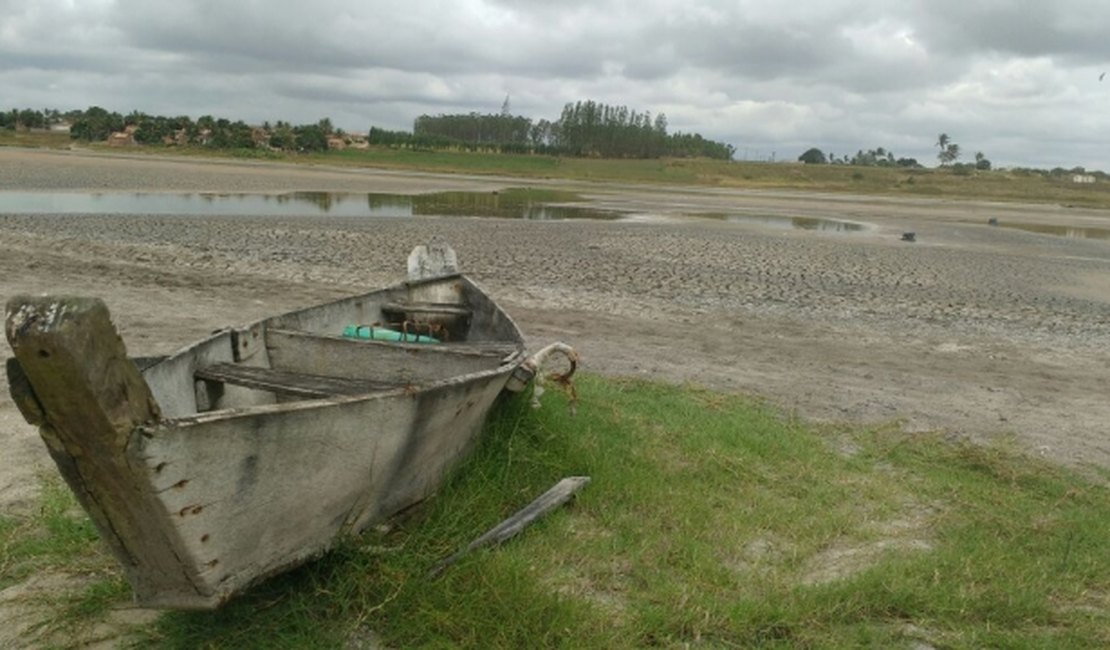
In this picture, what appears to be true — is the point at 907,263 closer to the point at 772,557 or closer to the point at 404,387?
the point at 772,557

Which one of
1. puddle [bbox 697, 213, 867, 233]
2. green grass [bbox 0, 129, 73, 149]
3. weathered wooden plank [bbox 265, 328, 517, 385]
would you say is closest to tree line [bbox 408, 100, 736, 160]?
green grass [bbox 0, 129, 73, 149]

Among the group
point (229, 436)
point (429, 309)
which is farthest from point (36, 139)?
point (229, 436)

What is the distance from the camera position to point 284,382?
447cm

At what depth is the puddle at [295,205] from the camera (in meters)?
25.6

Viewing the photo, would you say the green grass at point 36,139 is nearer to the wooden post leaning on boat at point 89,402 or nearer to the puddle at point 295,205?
the puddle at point 295,205

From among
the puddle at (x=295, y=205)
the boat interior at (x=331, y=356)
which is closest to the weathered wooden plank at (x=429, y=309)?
the boat interior at (x=331, y=356)

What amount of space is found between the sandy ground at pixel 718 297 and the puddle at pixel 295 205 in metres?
2.68

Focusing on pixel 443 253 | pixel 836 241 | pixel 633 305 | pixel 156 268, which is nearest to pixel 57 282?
pixel 156 268

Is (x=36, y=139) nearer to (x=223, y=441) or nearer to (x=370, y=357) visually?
(x=370, y=357)

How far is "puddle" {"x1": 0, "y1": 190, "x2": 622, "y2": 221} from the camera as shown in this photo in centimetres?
2558

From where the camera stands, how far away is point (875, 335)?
1211cm

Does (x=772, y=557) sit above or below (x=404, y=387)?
below

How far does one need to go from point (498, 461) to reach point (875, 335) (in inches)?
338

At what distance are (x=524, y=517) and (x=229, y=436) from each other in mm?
2006
